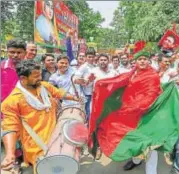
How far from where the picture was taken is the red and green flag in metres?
3.83

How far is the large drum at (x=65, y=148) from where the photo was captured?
3258 millimetres

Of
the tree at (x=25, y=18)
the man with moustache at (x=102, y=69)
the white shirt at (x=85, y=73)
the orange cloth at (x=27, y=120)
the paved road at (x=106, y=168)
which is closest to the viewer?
the orange cloth at (x=27, y=120)

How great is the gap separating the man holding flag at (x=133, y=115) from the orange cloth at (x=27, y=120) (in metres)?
0.71

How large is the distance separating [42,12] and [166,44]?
362 centimetres

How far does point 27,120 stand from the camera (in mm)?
3352

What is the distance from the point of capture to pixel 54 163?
3273 mm

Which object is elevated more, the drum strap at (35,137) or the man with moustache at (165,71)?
the man with moustache at (165,71)

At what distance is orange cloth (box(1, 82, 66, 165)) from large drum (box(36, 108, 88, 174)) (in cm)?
11

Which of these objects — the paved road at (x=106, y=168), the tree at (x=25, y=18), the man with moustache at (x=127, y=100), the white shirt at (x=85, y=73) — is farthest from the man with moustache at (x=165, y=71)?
the tree at (x=25, y=18)

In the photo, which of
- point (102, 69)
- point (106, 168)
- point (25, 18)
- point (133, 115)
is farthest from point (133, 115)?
point (25, 18)

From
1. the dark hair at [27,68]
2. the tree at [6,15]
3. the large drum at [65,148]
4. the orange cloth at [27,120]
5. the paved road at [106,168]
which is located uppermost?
the tree at [6,15]

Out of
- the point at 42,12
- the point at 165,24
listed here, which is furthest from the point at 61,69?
the point at 165,24

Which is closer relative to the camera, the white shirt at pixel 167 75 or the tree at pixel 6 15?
the white shirt at pixel 167 75

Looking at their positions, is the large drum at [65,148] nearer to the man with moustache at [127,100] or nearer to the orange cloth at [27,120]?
the orange cloth at [27,120]
